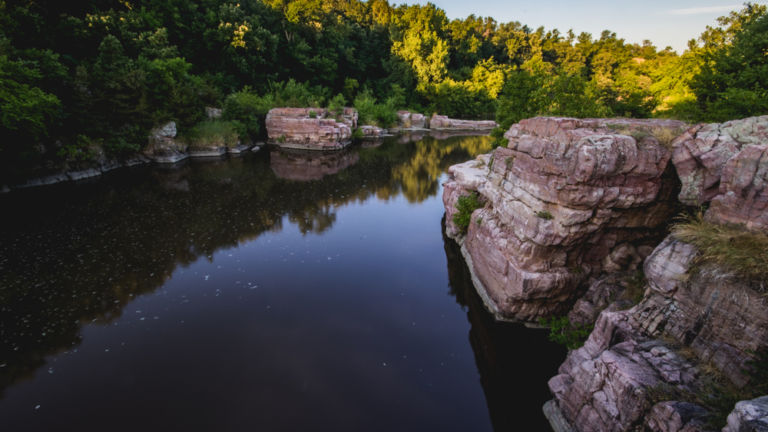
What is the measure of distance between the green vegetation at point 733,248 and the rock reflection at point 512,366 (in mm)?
4455

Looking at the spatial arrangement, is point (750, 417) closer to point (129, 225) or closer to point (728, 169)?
point (728, 169)

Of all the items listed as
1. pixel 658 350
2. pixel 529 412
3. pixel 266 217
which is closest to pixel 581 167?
pixel 658 350

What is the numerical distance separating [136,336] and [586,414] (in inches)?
427

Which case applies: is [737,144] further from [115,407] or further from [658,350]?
[115,407]

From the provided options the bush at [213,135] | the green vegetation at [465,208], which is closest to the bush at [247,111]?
the bush at [213,135]

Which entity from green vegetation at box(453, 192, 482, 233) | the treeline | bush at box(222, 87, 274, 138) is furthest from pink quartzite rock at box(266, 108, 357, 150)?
green vegetation at box(453, 192, 482, 233)

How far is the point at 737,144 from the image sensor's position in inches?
231

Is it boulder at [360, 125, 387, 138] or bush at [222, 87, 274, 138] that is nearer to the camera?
bush at [222, 87, 274, 138]

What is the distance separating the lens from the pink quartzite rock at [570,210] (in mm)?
7422

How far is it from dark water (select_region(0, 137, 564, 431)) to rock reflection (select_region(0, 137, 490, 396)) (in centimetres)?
8

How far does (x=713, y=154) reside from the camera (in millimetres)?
6121

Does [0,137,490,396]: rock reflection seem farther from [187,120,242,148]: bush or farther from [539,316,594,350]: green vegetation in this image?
[539,316,594,350]: green vegetation

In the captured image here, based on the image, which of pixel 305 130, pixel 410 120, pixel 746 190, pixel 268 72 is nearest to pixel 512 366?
pixel 746 190

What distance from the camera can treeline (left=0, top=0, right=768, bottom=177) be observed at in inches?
635
